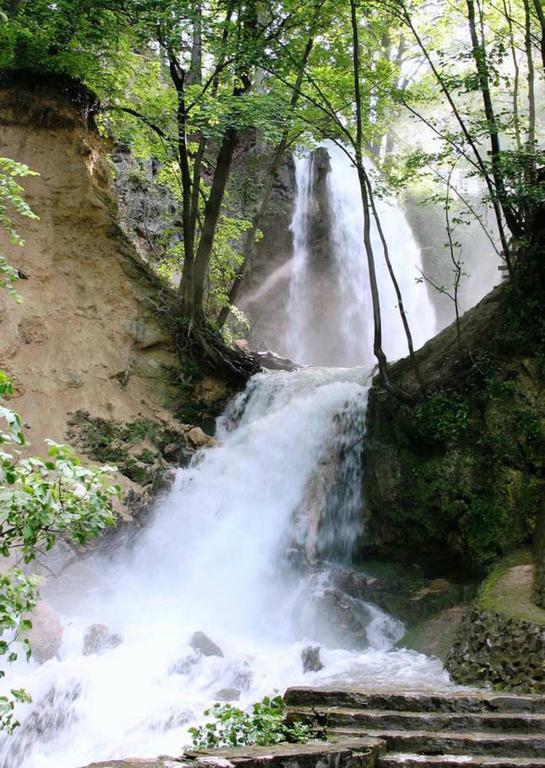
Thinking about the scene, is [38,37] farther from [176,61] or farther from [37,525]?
[37,525]

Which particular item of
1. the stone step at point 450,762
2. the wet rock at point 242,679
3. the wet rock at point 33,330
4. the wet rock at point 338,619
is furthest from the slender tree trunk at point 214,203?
the stone step at point 450,762

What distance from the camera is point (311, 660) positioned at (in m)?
7.32

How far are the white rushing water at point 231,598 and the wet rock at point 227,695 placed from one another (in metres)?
0.02

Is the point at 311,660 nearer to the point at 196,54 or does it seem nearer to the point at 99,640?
the point at 99,640

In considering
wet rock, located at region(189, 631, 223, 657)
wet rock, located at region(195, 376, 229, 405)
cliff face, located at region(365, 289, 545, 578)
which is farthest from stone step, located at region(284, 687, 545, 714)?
wet rock, located at region(195, 376, 229, 405)

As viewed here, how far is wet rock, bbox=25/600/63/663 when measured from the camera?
6879mm

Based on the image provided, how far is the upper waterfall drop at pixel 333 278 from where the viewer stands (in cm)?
2236

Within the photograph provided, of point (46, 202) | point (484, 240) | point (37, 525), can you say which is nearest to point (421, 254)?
point (484, 240)

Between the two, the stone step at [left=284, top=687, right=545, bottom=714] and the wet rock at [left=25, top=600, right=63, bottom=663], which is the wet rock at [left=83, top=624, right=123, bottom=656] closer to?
the wet rock at [left=25, top=600, right=63, bottom=663]

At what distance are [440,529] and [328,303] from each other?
581 inches

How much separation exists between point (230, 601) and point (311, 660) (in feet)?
7.45

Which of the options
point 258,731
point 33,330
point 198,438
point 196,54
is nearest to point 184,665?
point 258,731

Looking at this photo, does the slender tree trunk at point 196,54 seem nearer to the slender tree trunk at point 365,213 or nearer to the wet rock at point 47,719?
the slender tree trunk at point 365,213

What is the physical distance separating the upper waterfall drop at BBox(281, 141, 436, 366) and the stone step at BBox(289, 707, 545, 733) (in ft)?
60.8
